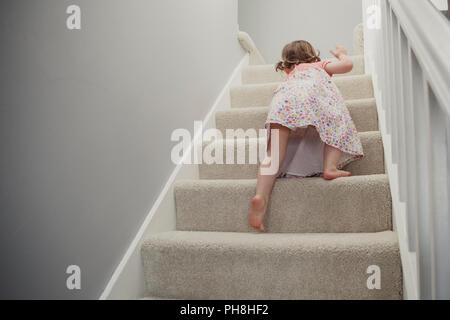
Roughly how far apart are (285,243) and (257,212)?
191 mm

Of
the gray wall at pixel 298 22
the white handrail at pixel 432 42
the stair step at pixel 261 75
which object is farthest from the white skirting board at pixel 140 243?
the gray wall at pixel 298 22

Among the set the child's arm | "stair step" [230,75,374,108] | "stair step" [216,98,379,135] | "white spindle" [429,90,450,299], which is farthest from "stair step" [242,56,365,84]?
"white spindle" [429,90,450,299]

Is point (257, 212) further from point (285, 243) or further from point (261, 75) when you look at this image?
point (261, 75)

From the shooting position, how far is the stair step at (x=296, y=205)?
1.22 metres

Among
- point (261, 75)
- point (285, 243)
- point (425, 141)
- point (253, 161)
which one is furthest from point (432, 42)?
point (261, 75)

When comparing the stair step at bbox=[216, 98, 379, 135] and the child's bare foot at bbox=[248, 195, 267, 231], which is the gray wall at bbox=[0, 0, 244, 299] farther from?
the stair step at bbox=[216, 98, 379, 135]

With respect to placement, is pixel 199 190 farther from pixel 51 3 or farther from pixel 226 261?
pixel 51 3

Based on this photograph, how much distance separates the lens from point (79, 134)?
98 centimetres

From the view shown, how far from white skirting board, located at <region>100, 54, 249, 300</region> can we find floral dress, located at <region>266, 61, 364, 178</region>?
0.42m

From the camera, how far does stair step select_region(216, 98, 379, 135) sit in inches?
66.2
